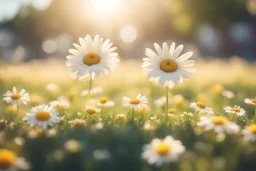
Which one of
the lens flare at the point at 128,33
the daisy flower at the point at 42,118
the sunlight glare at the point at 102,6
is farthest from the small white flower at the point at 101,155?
the lens flare at the point at 128,33

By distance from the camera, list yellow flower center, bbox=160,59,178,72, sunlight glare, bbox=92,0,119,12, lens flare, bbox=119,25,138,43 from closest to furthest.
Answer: yellow flower center, bbox=160,59,178,72 < sunlight glare, bbox=92,0,119,12 < lens flare, bbox=119,25,138,43

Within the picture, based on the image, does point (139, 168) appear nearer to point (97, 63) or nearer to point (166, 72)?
point (166, 72)

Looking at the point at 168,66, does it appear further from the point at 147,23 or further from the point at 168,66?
the point at 147,23

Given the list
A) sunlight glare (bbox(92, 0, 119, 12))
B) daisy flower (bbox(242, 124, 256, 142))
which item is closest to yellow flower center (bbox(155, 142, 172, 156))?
daisy flower (bbox(242, 124, 256, 142))

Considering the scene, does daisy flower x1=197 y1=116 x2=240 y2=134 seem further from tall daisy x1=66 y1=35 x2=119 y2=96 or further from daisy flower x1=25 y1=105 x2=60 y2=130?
daisy flower x1=25 y1=105 x2=60 y2=130

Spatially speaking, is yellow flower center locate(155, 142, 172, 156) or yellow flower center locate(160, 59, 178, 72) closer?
yellow flower center locate(155, 142, 172, 156)

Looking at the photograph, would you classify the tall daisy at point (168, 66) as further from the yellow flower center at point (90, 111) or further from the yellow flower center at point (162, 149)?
the yellow flower center at point (162, 149)

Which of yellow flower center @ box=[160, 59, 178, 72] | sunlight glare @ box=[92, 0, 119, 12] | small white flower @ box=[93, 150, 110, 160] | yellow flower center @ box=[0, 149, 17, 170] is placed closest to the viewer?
yellow flower center @ box=[0, 149, 17, 170]

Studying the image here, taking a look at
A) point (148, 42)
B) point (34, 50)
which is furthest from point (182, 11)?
point (34, 50)
